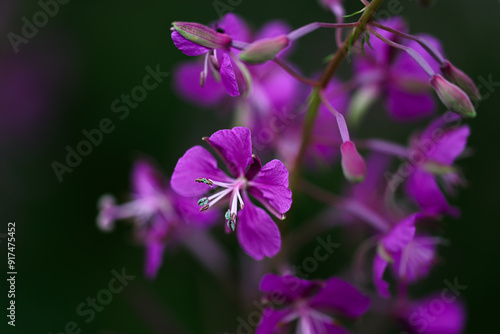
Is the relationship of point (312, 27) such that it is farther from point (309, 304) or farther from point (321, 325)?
point (321, 325)

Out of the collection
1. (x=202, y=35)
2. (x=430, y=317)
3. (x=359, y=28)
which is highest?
(x=202, y=35)

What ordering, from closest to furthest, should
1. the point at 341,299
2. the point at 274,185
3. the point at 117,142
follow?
the point at 274,185, the point at 341,299, the point at 117,142

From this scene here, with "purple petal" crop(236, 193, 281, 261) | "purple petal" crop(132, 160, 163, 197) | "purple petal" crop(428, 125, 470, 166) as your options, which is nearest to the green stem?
"purple petal" crop(236, 193, 281, 261)

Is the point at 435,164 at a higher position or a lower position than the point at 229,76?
lower

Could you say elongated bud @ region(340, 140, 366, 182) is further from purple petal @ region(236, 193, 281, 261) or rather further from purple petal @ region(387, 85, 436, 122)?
purple petal @ region(387, 85, 436, 122)

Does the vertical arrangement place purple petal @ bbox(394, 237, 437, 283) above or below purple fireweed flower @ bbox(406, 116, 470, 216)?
below

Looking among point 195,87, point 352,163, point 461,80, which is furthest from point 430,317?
point 195,87

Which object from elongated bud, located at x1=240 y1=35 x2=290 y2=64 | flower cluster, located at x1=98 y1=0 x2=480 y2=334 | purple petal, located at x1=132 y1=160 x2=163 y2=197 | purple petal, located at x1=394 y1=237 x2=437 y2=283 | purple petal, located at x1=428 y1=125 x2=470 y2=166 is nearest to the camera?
elongated bud, located at x1=240 y1=35 x2=290 y2=64

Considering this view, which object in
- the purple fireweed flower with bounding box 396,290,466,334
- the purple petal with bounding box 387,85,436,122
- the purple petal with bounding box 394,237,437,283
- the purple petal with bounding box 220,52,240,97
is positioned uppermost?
the purple petal with bounding box 220,52,240,97
